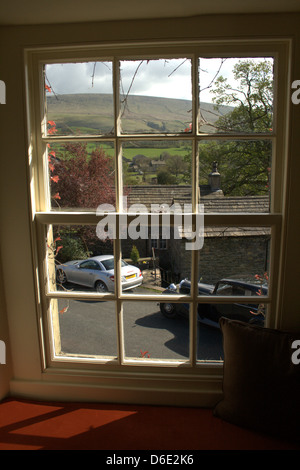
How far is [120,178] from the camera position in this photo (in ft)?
5.26

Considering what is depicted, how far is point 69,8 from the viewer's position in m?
1.32

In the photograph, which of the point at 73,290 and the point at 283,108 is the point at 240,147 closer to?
the point at 283,108

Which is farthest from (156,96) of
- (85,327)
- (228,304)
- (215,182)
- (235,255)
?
(85,327)

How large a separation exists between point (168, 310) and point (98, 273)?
1.37 ft

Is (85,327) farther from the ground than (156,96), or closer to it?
closer to it

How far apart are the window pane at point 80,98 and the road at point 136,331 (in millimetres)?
918

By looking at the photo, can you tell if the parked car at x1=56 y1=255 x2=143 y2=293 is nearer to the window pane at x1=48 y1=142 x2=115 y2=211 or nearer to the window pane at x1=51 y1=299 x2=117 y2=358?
the window pane at x1=51 y1=299 x2=117 y2=358

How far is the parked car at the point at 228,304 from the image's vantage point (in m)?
1.62

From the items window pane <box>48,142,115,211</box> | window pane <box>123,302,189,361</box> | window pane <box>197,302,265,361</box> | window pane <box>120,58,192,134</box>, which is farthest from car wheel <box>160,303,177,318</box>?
window pane <box>120,58,192,134</box>

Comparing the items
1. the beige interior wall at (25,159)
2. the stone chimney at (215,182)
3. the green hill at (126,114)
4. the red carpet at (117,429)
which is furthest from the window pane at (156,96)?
the red carpet at (117,429)

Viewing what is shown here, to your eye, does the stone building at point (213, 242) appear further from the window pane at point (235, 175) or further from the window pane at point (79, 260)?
the window pane at point (79, 260)

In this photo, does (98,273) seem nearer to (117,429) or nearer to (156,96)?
(117,429)

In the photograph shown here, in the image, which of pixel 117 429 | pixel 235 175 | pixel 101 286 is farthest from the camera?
pixel 101 286

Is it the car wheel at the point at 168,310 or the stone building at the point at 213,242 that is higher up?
the stone building at the point at 213,242
